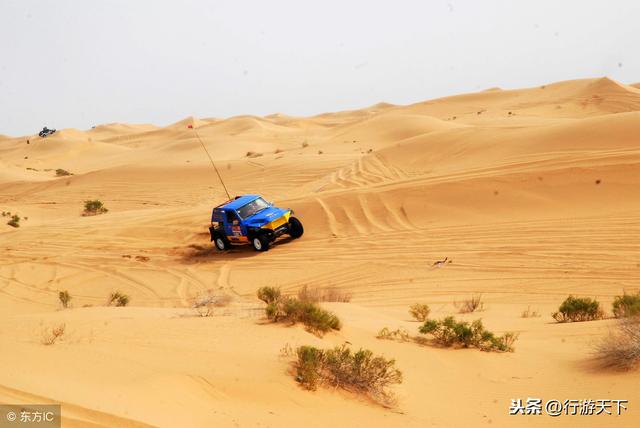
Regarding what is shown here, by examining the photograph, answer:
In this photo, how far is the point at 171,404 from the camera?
4414 mm

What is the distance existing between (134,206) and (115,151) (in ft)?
110

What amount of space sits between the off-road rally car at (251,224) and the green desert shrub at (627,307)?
8795 mm

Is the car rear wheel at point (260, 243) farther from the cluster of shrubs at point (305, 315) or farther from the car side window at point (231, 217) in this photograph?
the cluster of shrubs at point (305, 315)

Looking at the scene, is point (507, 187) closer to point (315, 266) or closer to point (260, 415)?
point (315, 266)

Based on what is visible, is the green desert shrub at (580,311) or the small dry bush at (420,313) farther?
the small dry bush at (420,313)

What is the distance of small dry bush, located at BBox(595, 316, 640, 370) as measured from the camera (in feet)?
17.9

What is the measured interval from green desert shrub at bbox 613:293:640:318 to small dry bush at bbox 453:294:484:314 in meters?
2.08

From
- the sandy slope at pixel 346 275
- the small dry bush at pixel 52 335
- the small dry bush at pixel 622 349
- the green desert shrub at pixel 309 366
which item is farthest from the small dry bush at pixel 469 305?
the small dry bush at pixel 52 335

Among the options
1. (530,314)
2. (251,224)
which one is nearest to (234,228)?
(251,224)

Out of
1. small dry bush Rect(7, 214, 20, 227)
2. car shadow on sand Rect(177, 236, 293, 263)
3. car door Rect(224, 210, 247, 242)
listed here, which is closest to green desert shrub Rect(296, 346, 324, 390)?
car shadow on sand Rect(177, 236, 293, 263)

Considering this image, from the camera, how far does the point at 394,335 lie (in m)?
6.90

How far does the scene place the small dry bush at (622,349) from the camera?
5.47 metres

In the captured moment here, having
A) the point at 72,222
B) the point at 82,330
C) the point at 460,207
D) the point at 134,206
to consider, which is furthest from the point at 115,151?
the point at 82,330

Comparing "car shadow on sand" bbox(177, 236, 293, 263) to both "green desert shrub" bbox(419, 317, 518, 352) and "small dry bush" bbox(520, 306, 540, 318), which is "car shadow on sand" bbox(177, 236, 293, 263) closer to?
"small dry bush" bbox(520, 306, 540, 318)
